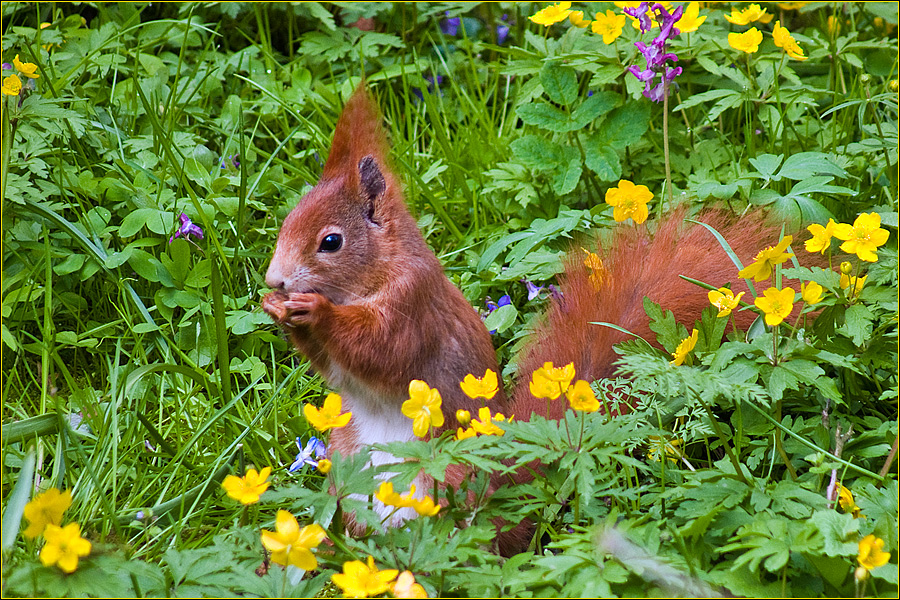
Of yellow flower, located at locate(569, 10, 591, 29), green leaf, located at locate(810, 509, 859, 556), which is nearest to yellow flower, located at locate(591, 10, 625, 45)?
yellow flower, located at locate(569, 10, 591, 29)

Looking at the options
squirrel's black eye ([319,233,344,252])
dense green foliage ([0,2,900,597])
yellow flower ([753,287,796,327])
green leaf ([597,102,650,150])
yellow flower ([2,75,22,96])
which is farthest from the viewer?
green leaf ([597,102,650,150])

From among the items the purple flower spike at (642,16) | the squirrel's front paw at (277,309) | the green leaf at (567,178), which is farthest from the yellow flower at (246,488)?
the purple flower spike at (642,16)

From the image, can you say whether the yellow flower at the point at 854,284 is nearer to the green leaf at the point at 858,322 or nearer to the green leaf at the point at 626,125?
the green leaf at the point at 858,322

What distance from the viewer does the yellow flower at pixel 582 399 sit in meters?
1.36

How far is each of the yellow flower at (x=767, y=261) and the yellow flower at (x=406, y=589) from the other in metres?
A: 0.75

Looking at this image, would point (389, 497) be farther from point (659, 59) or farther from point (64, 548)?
point (659, 59)

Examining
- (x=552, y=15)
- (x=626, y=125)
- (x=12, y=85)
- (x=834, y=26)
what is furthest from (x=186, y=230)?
(x=834, y=26)

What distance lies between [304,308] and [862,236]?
1.02 meters

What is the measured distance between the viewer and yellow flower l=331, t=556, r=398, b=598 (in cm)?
120

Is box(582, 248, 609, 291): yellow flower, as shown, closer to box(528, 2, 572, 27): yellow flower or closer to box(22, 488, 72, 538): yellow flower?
box(528, 2, 572, 27): yellow flower

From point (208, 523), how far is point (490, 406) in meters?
0.61

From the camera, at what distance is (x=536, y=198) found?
2566 millimetres

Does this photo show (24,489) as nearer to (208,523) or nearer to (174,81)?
(208,523)

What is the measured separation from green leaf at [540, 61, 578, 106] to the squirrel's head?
0.76 meters
